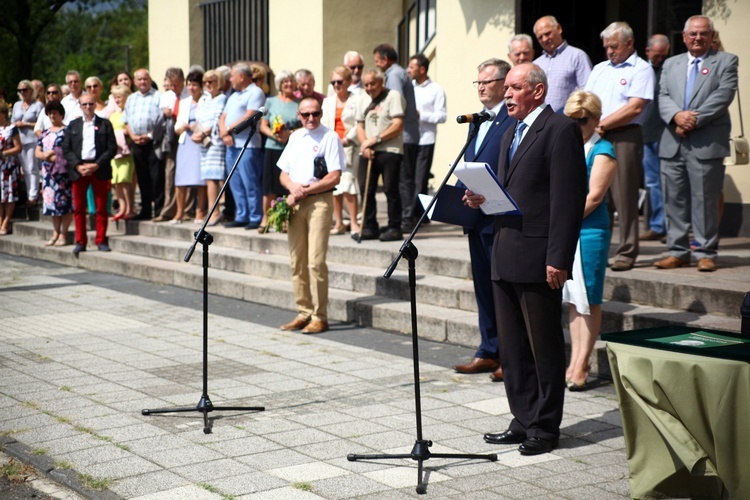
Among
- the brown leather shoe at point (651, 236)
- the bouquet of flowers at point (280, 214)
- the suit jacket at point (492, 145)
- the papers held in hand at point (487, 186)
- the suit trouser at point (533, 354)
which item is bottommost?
the suit trouser at point (533, 354)

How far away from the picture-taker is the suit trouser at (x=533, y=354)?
585 centimetres

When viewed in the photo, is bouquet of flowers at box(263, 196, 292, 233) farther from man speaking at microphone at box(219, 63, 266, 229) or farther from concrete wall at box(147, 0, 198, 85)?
concrete wall at box(147, 0, 198, 85)

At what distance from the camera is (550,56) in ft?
32.1

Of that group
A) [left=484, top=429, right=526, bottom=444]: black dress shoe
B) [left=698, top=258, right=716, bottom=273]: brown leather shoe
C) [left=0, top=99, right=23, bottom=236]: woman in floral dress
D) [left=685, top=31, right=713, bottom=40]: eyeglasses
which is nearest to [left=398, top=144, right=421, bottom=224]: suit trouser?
[left=685, top=31, right=713, bottom=40]: eyeglasses

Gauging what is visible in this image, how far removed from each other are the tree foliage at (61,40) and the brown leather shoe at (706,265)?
19.2 meters

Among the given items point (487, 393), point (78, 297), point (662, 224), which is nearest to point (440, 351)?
point (487, 393)

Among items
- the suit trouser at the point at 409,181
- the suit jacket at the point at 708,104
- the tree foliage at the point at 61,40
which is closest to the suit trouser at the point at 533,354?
the suit jacket at the point at 708,104

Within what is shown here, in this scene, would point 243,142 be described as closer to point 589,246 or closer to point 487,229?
point 487,229

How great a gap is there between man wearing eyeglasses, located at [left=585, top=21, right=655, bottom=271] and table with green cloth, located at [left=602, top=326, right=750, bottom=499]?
14.1 feet

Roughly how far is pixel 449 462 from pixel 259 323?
16.0 ft

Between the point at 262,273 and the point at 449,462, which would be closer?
the point at 449,462

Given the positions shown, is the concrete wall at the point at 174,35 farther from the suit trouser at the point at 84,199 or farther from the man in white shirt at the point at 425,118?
the man in white shirt at the point at 425,118

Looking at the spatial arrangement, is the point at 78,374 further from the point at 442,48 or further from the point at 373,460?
the point at 442,48

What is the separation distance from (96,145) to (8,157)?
3706 mm
